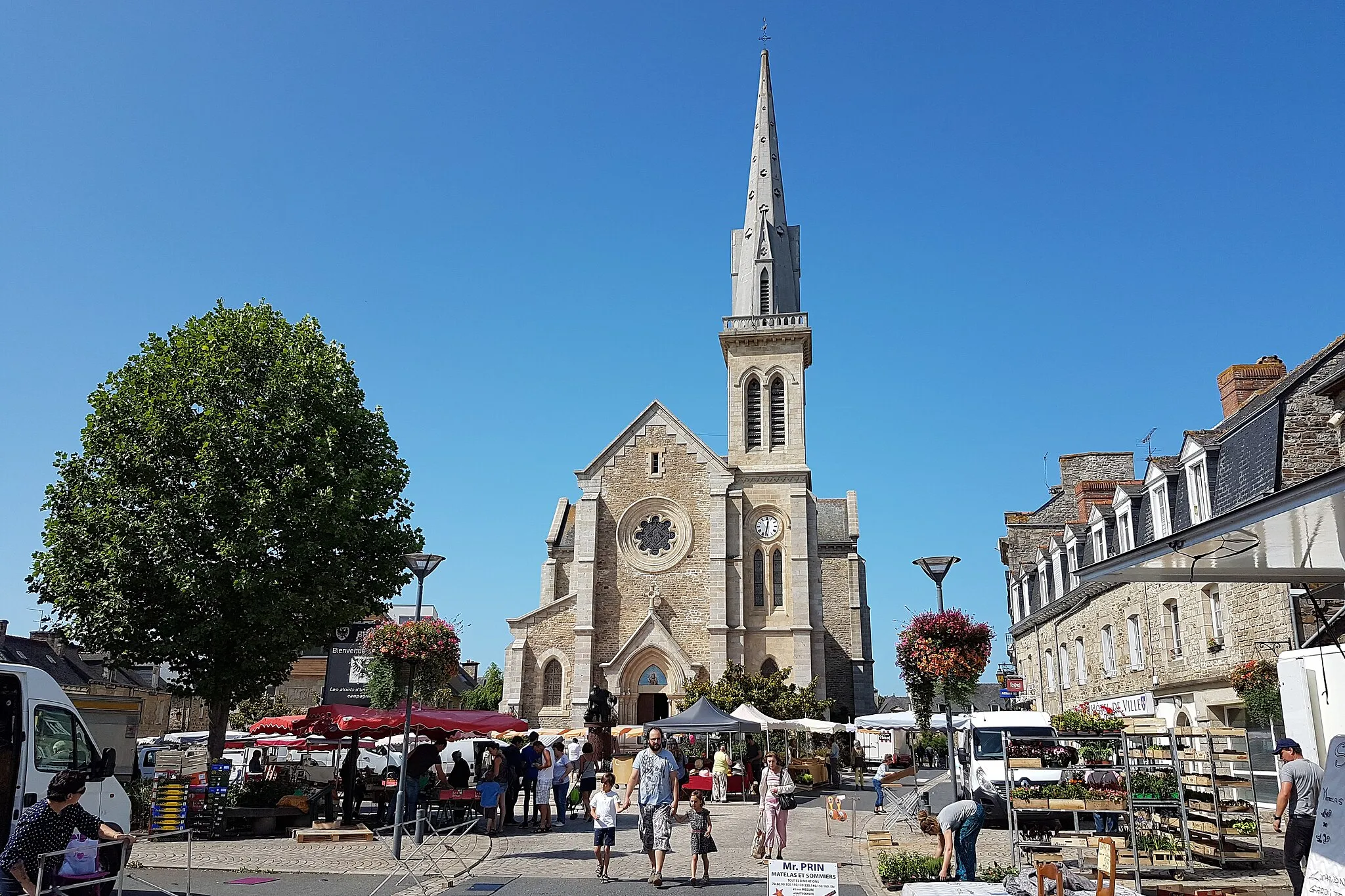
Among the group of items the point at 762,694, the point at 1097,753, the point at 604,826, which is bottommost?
the point at 604,826

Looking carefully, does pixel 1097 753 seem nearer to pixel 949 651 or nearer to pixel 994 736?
pixel 994 736

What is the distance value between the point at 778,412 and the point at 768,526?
5.28 meters

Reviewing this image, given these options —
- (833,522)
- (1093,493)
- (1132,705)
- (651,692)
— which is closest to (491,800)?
(1132,705)

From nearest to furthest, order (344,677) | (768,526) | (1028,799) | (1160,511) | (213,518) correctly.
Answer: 1. (1028,799)
2. (213,518)
3. (1160,511)
4. (344,677)
5. (768,526)

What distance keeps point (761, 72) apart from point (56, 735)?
4731 centimetres

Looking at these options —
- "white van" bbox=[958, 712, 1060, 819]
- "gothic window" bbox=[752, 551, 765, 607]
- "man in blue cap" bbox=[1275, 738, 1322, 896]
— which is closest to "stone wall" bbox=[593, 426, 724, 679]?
"gothic window" bbox=[752, 551, 765, 607]

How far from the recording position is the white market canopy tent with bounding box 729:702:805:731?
25078mm

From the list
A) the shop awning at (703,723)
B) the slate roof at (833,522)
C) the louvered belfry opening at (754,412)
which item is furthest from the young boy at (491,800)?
the slate roof at (833,522)

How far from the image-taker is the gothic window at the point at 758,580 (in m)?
38.3

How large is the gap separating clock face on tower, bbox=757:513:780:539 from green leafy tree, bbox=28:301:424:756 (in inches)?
832

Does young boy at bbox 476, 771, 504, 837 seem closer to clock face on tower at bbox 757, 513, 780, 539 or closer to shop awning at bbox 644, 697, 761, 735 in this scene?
shop awning at bbox 644, 697, 761, 735

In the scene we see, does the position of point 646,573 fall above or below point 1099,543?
above

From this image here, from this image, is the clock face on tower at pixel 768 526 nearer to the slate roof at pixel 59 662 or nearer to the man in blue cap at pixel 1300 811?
the slate roof at pixel 59 662

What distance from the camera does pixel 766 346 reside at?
1662 inches
